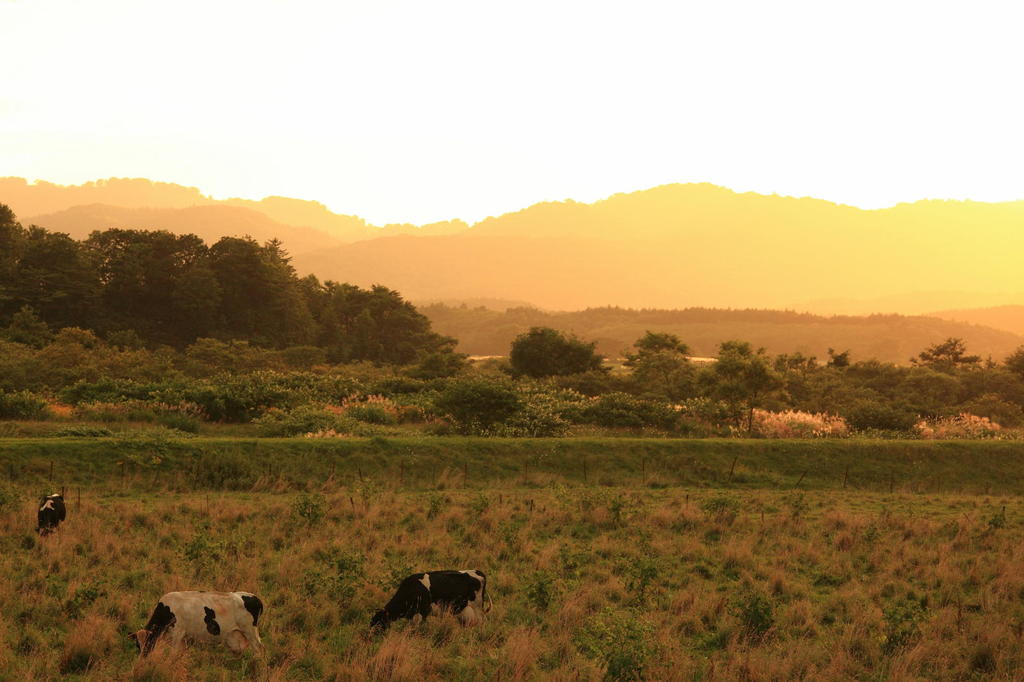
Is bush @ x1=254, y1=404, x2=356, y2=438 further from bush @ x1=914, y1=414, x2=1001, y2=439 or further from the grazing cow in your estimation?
bush @ x1=914, y1=414, x2=1001, y2=439

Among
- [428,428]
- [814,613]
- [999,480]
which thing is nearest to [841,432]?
[999,480]

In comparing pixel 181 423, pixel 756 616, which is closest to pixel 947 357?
pixel 181 423

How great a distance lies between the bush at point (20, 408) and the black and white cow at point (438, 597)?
25231 millimetres

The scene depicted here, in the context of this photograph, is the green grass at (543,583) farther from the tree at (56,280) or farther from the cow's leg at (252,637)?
the tree at (56,280)

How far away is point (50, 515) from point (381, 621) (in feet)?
30.2

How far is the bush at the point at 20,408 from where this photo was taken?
3031 centimetres

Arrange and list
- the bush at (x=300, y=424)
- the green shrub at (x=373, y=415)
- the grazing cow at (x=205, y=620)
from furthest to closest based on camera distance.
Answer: the green shrub at (x=373, y=415) → the bush at (x=300, y=424) → the grazing cow at (x=205, y=620)

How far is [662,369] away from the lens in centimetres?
5616

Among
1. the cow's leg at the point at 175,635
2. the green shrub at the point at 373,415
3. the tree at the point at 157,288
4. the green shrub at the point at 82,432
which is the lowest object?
the green shrub at the point at 373,415

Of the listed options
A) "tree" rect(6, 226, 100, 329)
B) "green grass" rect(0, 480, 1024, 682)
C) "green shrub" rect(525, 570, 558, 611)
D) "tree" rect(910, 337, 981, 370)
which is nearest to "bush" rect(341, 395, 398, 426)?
"green grass" rect(0, 480, 1024, 682)

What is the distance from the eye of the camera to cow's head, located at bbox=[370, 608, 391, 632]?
37.3 ft

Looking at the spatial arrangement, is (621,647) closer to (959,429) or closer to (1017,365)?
(959,429)

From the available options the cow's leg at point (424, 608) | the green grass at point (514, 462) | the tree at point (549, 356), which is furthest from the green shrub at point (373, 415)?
the tree at point (549, 356)

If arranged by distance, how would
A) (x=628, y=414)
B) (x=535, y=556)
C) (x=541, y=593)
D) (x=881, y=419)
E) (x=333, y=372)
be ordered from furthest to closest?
(x=333, y=372), (x=881, y=419), (x=628, y=414), (x=535, y=556), (x=541, y=593)
